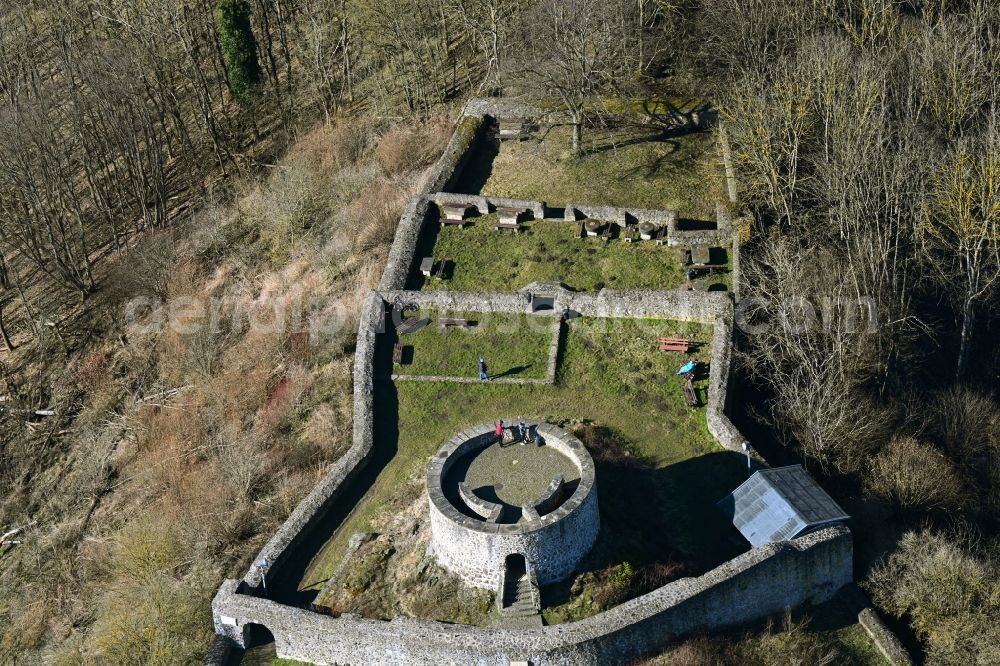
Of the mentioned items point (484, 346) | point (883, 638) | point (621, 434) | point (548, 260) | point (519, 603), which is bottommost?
point (883, 638)

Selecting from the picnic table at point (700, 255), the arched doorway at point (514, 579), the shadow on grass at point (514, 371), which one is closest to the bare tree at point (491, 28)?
the picnic table at point (700, 255)

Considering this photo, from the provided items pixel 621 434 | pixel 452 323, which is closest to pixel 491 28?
pixel 452 323

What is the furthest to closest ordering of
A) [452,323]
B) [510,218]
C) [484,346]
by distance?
[510,218] → [452,323] → [484,346]

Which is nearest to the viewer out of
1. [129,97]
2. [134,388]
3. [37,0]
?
[134,388]

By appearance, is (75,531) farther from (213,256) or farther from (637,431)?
(637,431)

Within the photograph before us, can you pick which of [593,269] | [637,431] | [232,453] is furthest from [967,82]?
[232,453]

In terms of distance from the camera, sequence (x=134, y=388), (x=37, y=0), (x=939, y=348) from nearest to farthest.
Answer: (x=939, y=348), (x=134, y=388), (x=37, y=0)

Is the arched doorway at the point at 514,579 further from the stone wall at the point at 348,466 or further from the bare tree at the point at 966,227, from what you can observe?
the bare tree at the point at 966,227

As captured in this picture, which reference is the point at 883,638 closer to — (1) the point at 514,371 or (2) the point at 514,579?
(2) the point at 514,579
